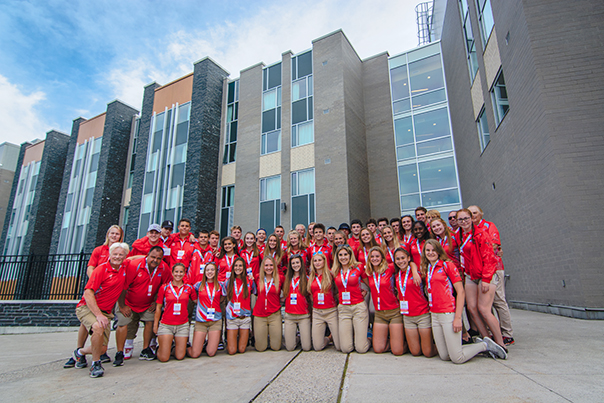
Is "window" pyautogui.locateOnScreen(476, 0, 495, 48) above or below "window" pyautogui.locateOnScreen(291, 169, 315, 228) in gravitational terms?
above

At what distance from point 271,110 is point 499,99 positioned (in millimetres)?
12397

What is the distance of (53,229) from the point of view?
26.3 metres

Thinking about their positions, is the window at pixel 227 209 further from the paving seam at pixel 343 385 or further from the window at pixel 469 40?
the paving seam at pixel 343 385

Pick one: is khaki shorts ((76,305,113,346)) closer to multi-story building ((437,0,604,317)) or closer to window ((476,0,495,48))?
multi-story building ((437,0,604,317))

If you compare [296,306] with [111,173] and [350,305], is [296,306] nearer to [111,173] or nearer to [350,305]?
[350,305]

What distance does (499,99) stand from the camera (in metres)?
11.2

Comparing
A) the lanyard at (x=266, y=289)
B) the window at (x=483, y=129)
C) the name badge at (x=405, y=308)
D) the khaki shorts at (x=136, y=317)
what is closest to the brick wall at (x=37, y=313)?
the khaki shorts at (x=136, y=317)

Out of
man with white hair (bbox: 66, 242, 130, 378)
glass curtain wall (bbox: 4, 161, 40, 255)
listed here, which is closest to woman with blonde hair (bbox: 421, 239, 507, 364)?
man with white hair (bbox: 66, 242, 130, 378)

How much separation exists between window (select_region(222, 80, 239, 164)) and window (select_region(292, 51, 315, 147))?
4.21 metres

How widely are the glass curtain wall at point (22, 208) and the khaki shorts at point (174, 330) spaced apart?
30.2 metres

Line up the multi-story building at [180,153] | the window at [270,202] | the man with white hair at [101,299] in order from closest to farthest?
the man with white hair at [101,299]
the window at [270,202]
the multi-story building at [180,153]

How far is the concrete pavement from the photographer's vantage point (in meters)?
3.07

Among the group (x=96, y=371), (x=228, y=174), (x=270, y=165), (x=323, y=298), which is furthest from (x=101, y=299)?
(x=228, y=174)

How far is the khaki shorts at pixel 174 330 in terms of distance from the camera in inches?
200
